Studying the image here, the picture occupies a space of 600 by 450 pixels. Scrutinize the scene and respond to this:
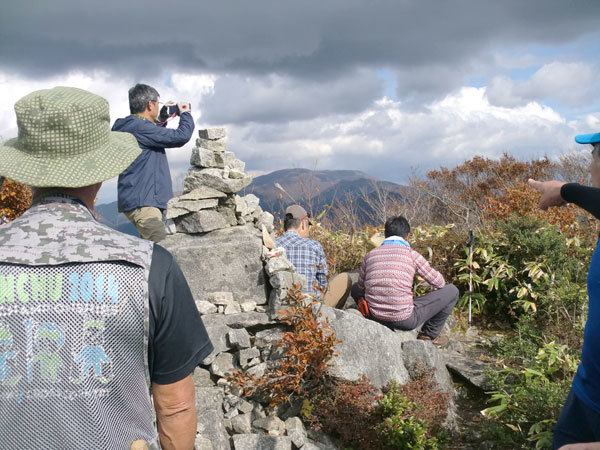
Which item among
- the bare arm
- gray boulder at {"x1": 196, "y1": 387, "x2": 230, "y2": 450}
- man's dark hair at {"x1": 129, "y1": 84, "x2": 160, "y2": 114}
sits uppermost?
Answer: man's dark hair at {"x1": 129, "y1": 84, "x2": 160, "y2": 114}

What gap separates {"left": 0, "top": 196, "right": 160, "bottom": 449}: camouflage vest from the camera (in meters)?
1.38

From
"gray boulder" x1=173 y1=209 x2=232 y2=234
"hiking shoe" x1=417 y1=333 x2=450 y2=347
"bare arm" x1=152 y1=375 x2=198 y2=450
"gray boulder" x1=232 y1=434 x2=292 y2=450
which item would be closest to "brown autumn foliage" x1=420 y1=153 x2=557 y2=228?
"hiking shoe" x1=417 y1=333 x2=450 y2=347

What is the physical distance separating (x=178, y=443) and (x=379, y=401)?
108 inches

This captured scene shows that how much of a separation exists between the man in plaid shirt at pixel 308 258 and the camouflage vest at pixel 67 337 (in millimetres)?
3777

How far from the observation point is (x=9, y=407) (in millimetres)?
1390

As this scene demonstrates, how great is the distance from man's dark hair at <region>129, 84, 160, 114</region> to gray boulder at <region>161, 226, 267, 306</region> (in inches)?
55.8

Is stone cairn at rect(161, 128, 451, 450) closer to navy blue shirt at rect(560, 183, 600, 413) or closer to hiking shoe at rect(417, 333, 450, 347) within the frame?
hiking shoe at rect(417, 333, 450, 347)

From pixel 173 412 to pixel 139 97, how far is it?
3.81 metres

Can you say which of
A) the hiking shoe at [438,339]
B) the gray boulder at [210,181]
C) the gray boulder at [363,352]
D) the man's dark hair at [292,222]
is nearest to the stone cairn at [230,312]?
the gray boulder at [210,181]

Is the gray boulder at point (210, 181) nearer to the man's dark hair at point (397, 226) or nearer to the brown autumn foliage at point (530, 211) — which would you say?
the man's dark hair at point (397, 226)

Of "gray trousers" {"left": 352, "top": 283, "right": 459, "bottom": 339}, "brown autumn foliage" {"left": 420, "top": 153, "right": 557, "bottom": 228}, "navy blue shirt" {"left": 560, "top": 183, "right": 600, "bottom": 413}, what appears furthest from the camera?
"brown autumn foliage" {"left": 420, "top": 153, "right": 557, "bottom": 228}

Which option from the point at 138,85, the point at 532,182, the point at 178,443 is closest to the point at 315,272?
the point at 138,85

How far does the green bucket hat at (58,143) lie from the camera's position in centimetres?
151

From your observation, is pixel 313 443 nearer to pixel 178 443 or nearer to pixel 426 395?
pixel 426 395
